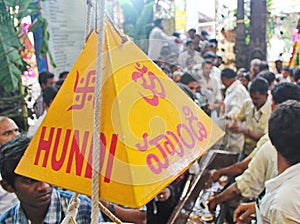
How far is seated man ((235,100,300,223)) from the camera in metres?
1.05

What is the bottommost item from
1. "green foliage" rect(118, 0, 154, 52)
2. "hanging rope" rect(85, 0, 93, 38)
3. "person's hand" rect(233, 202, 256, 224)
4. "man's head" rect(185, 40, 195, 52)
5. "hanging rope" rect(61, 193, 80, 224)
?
"person's hand" rect(233, 202, 256, 224)

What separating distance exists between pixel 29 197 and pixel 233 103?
227 centimetres

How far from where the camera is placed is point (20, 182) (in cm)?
111

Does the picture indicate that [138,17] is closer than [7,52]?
No

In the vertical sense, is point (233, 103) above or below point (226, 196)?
above

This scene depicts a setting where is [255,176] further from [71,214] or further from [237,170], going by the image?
[71,214]

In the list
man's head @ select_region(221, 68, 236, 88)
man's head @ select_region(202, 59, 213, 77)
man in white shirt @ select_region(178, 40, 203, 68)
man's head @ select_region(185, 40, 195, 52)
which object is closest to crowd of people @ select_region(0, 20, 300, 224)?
man's head @ select_region(221, 68, 236, 88)

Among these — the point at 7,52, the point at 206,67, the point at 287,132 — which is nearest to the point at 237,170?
the point at 287,132

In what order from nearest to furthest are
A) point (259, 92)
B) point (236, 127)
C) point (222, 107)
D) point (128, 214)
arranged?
point (128, 214) < point (259, 92) < point (236, 127) < point (222, 107)

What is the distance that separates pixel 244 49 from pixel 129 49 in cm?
488

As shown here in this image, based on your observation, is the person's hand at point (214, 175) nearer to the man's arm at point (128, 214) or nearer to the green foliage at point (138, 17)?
the man's arm at point (128, 214)

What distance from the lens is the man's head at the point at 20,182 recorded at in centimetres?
109

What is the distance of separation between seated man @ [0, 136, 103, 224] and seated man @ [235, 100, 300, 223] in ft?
2.05

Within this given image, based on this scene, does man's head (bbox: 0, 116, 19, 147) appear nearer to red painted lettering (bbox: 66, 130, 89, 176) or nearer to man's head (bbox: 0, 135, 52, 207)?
man's head (bbox: 0, 135, 52, 207)
